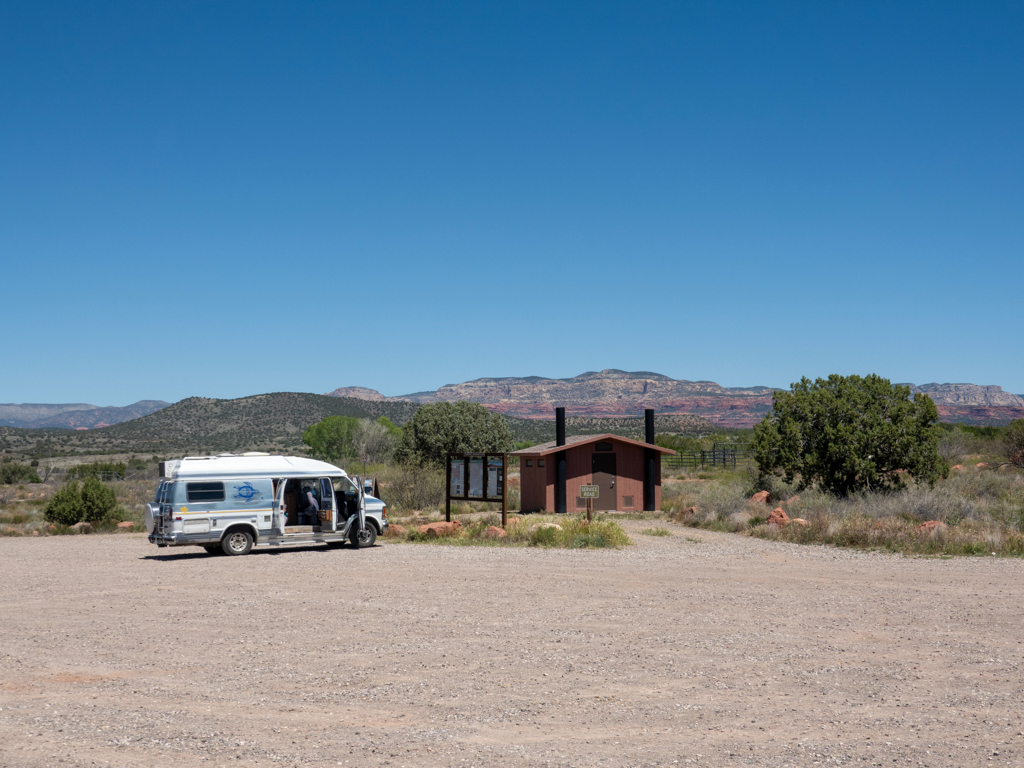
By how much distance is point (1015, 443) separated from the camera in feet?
151

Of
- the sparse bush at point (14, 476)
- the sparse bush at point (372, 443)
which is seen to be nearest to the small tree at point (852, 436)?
the sparse bush at point (372, 443)

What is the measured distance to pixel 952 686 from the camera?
7.80 metres

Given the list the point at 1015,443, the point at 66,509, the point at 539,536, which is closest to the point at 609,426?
the point at 1015,443

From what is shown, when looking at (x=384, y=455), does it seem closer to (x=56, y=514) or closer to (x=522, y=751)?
(x=56, y=514)

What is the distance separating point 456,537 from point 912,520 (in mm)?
11429

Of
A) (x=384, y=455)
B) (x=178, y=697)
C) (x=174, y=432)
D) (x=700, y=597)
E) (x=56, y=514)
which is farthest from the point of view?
(x=174, y=432)

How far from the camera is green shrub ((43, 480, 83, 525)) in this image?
93.9 ft

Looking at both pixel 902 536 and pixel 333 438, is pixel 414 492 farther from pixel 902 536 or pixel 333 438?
pixel 333 438

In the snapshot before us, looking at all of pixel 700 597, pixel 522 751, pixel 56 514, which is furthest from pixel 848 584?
pixel 56 514

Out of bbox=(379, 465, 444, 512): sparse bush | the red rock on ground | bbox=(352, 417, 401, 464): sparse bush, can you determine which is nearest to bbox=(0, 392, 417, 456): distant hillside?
bbox=(352, 417, 401, 464): sparse bush

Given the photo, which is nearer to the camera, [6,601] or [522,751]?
[522,751]

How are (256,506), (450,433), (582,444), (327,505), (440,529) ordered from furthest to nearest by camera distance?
(450,433)
(582,444)
(440,529)
(327,505)
(256,506)

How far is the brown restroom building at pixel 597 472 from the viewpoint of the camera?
33.1 meters

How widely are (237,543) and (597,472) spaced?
55.5 feet
